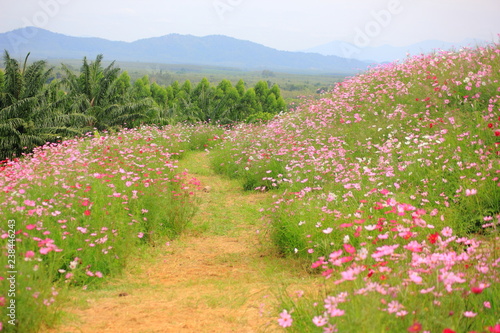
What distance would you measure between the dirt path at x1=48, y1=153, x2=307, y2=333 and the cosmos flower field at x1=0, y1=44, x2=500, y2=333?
256 mm

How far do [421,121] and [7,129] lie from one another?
51.3 feet

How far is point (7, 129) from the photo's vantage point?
16.6 meters

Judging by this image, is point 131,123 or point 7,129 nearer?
point 7,129

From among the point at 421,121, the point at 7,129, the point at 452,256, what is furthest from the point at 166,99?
the point at 452,256

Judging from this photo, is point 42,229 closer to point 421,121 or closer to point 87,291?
point 87,291

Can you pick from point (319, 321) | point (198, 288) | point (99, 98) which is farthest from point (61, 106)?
point (319, 321)

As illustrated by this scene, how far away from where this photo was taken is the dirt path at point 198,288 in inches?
135

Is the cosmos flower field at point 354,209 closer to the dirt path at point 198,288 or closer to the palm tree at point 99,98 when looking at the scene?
the dirt path at point 198,288

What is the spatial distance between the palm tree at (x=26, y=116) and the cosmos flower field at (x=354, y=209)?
8772mm

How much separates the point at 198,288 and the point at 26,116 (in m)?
16.2

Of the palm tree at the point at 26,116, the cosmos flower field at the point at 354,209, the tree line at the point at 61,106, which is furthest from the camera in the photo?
the tree line at the point at 61,106

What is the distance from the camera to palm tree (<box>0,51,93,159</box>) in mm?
16781

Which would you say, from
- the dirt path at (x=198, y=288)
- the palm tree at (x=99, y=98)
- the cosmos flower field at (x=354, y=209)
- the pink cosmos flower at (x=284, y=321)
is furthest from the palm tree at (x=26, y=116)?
the pink cosmos flower at (x=284, y=321)

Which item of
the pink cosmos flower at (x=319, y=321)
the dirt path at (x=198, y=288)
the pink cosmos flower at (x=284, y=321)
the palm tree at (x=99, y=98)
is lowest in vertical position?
the dirt path at (x=198, y=288)
